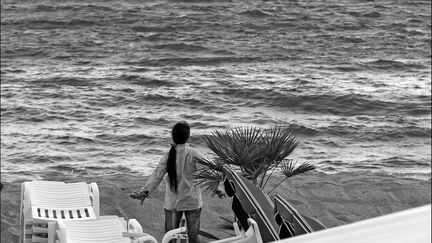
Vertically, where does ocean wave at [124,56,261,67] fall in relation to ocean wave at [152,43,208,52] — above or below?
above

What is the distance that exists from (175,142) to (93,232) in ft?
3.40

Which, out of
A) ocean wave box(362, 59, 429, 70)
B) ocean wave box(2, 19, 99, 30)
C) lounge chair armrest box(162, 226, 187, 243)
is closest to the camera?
lounge chair armrest box(162, 226, 187, 243)

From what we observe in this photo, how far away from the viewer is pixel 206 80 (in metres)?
22.1

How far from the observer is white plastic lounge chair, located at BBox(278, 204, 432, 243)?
2.95 ft

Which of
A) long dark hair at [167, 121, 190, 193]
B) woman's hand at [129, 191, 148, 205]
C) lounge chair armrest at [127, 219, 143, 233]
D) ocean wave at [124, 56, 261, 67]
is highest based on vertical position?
long dark hair at [167, 121, 190, 193]

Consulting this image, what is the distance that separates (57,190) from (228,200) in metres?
2.74

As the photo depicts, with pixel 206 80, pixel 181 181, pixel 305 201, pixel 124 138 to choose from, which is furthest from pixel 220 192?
pixel 206 80

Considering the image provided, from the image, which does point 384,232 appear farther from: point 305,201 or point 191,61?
point 191,61

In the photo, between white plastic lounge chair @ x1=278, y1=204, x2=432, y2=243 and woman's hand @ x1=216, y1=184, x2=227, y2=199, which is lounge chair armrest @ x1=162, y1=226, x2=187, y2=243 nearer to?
woman's hand @ x1=216, y1=184, x2=227, y2=199

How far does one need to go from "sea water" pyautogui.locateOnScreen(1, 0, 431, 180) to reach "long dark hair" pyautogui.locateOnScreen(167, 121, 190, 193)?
25.8ft


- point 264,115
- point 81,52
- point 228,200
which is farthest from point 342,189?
point 81,52

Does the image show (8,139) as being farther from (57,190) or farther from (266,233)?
(266,233)

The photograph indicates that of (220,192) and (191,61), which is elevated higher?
(220,192)

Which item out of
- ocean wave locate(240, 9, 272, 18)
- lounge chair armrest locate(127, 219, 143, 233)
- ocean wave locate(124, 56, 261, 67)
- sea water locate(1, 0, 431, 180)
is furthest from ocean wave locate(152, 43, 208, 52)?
lounge chair armrest locate(127, 219, 143, 233)
